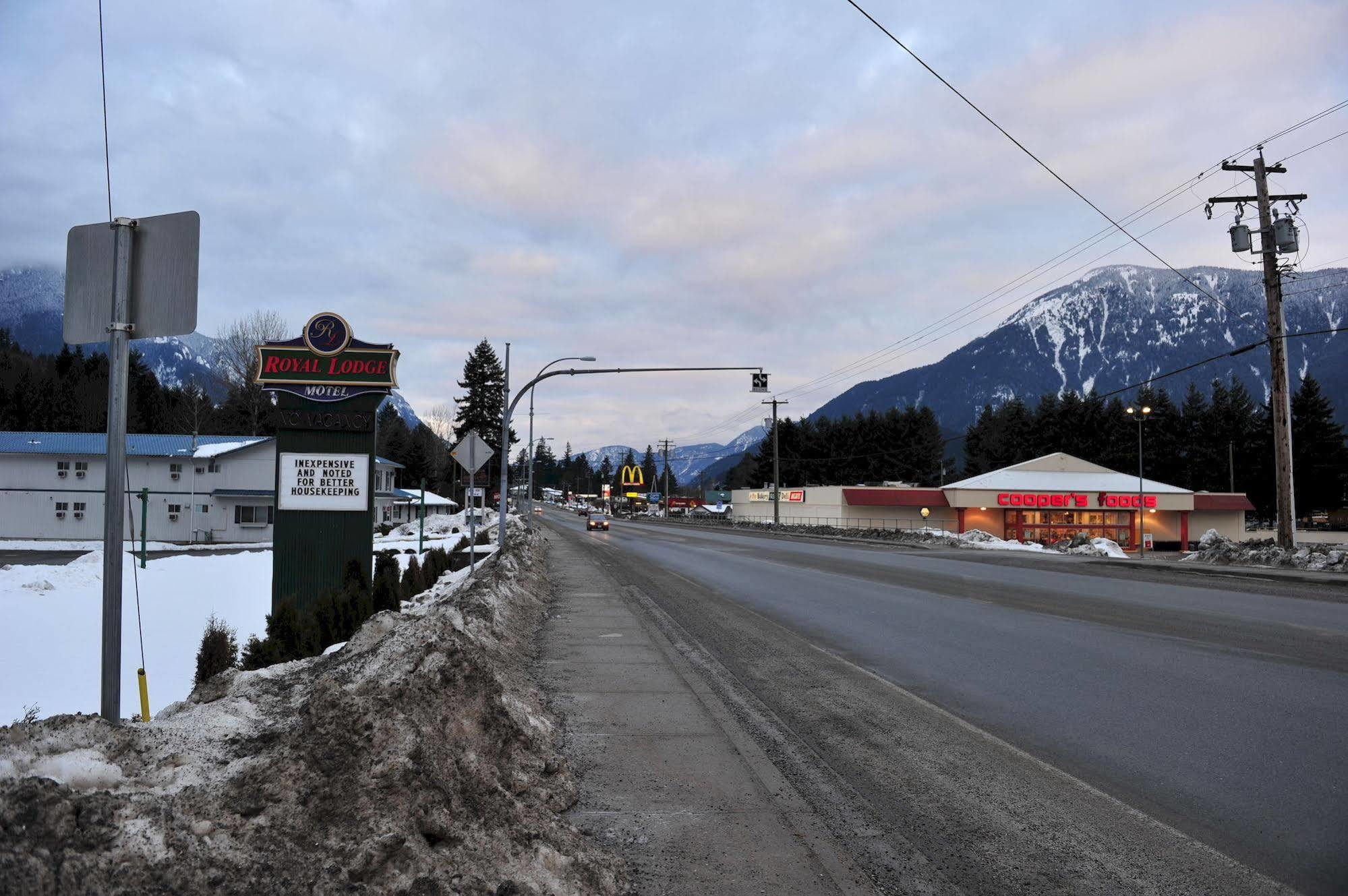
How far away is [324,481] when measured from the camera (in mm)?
16625

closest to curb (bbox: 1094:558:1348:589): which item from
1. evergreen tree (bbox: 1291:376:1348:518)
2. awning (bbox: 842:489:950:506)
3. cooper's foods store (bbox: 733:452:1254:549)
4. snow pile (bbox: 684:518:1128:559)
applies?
snow pile (bbox: 684:518:1128:559)

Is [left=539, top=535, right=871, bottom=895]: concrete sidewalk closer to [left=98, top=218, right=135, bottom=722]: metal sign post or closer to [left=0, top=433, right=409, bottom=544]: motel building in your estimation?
[left=98, top=218, right=135, bottom=722]: metal sign post

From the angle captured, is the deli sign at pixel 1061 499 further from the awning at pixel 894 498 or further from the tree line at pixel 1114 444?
the tree line at pixel 1114 444

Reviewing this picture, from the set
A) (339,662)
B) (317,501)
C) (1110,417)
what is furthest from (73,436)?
(1110,417)

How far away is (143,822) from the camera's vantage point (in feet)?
10.9

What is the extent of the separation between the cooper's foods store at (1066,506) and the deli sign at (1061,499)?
0.05 m

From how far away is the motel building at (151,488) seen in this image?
4850 centimetres

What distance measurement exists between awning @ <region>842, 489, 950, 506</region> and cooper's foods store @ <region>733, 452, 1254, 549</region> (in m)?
0.07

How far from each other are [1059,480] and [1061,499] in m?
3.30

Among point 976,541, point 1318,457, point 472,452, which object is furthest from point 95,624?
point 1318,457

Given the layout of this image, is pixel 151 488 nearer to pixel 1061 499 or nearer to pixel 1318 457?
pixel 1061 499

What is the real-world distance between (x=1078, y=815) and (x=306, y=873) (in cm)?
452

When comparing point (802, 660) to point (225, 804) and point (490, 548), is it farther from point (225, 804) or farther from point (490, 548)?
point (490, 548)

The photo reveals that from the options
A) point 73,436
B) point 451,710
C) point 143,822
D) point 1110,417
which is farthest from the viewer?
point 1110,417
